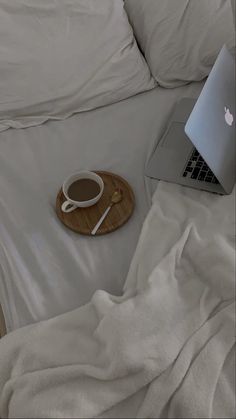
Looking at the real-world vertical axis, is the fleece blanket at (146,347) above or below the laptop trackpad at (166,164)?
below

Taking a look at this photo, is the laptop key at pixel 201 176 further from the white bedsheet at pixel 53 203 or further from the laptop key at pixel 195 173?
the white bedsheet at pixel 53 203

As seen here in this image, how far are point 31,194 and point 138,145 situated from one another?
1.11ft

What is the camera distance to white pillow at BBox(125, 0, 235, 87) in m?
1.38

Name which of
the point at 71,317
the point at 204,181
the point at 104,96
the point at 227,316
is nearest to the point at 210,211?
the point at 204,181

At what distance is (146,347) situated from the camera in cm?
83

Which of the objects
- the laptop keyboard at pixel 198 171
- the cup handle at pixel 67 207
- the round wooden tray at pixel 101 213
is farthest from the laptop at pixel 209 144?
the cup handle at pixel 67 207

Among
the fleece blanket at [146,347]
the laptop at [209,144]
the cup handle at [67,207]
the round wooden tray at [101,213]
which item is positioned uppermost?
the laptop at [209,144]

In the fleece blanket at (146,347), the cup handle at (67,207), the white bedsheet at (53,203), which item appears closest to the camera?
the fleece blanket at (146,347)

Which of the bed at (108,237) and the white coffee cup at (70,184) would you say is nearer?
the bed at (108,237)

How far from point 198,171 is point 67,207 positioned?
0.35m

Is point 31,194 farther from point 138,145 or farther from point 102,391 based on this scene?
point 102,391

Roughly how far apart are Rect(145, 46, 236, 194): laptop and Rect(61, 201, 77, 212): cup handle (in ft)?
0.76

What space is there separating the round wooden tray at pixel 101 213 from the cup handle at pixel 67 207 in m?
0.01

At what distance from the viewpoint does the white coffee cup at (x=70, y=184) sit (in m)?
1.11
